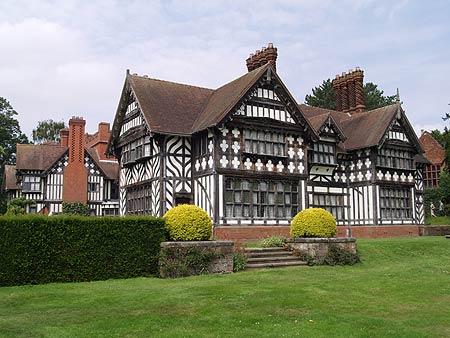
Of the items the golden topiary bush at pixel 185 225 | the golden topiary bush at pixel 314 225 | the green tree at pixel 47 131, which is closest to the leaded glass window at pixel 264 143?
the golden topiary bush at pixel 314 225

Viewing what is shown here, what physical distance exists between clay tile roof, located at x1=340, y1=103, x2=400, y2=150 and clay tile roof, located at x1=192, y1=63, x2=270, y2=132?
8.92 metres

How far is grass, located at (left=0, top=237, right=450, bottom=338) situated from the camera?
8.62m

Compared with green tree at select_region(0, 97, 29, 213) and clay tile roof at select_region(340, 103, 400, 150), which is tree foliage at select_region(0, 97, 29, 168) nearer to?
green tree at select_region(0, 97, 29, 213)

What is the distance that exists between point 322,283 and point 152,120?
14885 millimetres

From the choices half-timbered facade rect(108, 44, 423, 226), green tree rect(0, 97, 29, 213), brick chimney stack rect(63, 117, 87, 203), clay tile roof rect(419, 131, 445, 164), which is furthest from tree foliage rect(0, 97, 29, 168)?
clay tile roof rect(419, 131, 445, 164)

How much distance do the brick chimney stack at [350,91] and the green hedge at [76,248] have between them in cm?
2655

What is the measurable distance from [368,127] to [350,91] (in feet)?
26.1

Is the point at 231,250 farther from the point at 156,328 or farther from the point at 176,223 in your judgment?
the point at 156,328

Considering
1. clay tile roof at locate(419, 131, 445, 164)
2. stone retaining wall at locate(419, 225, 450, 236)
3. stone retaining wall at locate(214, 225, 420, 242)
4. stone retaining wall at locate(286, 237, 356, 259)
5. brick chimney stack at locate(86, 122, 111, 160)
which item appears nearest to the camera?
stone retaining wall at locate(286, 237, 356, 259)

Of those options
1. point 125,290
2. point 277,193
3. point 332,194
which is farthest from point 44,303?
point 332,194

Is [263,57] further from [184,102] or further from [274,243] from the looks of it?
[274,243]

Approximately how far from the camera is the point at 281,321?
30.5 feet

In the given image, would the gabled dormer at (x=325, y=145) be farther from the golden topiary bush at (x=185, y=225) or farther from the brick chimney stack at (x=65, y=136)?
the brick chimney stack at (x=65, y=136)

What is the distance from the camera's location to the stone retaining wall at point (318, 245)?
761 inches
